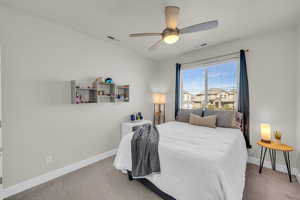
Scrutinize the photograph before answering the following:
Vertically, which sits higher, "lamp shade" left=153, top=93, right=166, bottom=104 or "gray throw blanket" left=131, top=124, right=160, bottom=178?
"lamp shade" left=153, top=93, right=166, bottom=104

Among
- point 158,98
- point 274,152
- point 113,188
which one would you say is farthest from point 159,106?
point 274,152

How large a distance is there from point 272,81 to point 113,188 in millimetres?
3586

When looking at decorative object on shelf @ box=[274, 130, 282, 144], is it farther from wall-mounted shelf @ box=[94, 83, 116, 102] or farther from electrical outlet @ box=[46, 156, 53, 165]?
electrical outlet @ box=[46, 156, 53, 165]

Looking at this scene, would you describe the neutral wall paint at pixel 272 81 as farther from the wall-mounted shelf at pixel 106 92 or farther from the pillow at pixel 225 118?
the wall-mounted shelf at pixel 106 92

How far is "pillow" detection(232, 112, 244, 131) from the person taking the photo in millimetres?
2705

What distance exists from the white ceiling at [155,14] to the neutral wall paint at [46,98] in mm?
290

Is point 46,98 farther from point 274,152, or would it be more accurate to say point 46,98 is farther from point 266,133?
point 274,152

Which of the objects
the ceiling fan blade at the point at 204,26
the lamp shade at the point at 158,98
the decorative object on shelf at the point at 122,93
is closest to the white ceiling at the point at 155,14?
the ceiling fan blade at the point at 204,26

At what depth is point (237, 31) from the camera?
2549mm

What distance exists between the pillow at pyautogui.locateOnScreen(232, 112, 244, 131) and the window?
0.37 m

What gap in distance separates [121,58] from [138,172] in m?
2.75

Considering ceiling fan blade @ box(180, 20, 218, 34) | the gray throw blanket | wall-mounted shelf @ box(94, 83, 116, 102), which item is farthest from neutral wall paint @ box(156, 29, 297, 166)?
wall-mounted shelf @ box(94, 83, 116, 102)

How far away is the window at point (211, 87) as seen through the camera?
3.16 meters

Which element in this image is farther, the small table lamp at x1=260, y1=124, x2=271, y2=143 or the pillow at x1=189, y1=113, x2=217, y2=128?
the pillow at x1=189, y1=113, x2=217, y2=128
